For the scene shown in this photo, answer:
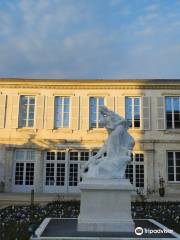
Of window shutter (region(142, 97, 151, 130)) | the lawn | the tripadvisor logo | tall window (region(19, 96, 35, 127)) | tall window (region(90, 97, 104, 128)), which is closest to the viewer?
the tripadvisor logo

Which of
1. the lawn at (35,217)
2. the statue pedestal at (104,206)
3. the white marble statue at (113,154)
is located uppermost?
the white marble statue at (113,154)

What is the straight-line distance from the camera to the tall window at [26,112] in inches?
932

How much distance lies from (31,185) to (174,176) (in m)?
8.86

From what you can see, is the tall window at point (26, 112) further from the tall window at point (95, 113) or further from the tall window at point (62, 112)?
the tall window at point (95, 113)

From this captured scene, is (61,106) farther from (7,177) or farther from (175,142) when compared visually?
(175,142)

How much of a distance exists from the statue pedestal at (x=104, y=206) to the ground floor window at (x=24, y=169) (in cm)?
1552

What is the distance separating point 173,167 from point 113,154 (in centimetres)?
1533

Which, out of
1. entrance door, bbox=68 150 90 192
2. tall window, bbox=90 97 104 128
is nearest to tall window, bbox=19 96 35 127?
entrance door, bbox=68 150 90 192

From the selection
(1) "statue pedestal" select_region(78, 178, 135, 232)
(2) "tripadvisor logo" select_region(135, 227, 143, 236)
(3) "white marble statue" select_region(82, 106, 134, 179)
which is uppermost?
(3) "white marble statue" select_region(82, 106, 134, 179)

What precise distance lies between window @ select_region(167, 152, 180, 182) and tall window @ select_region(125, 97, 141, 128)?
2911mm

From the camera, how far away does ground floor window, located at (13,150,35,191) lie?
22719 mm

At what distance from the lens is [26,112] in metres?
23.8

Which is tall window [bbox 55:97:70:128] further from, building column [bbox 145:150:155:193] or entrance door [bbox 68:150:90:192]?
building column [bbox 145:150:155:193]

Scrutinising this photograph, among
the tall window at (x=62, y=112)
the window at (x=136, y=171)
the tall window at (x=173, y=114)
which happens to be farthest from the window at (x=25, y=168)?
the tall window at (x=173, y=114)
